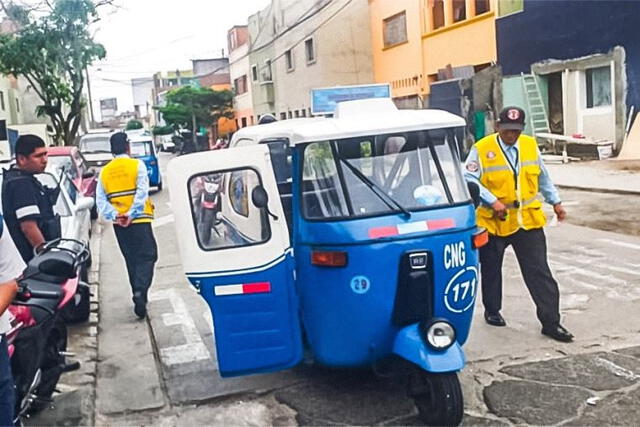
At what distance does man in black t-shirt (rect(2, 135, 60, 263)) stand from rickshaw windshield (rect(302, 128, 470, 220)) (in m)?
2.36

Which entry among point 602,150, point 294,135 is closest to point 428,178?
point 294,135

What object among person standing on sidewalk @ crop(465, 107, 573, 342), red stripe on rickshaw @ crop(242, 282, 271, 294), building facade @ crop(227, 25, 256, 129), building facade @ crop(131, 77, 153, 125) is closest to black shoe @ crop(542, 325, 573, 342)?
person standing on sidewalk @ crop(465, 107, 573, 342)

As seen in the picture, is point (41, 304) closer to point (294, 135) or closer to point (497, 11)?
point (294, 135)

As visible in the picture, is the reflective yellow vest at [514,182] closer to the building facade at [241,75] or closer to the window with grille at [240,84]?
the building facade at [241,75]

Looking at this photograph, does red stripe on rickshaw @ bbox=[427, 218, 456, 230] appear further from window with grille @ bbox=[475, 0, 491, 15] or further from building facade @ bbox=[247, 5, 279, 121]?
building facade @ bbox=[247, 5, 279, 121]

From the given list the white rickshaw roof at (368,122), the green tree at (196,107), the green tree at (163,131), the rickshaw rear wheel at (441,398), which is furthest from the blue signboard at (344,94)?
the green tree at (163,131)

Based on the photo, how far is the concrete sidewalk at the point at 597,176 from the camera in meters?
14.8

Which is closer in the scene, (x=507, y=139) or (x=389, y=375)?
(x=389, y=375)

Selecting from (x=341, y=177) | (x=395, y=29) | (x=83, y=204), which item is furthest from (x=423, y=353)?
(x=395, y=29)

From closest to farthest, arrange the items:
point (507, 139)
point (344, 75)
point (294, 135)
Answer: point (294, 135), point (507, 139), point (344, 75)

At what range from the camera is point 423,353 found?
14.2 ft

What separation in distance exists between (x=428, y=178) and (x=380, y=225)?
0.51m

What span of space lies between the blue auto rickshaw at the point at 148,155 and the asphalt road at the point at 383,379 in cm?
1392

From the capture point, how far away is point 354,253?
4398 millimetres
